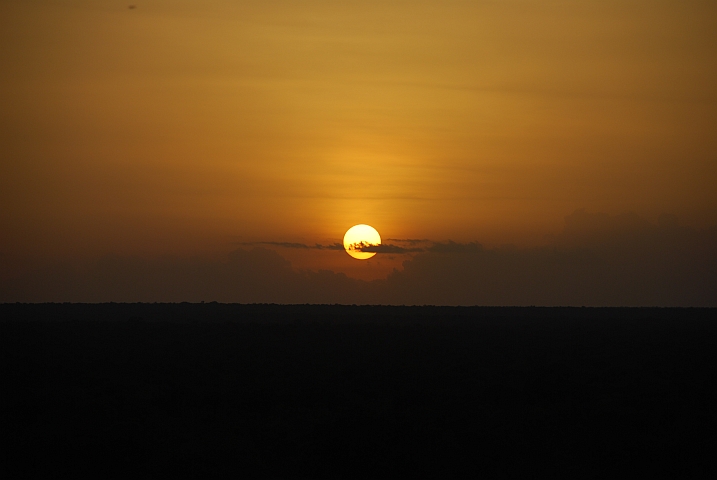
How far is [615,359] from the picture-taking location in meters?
35.7

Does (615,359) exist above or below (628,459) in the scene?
above

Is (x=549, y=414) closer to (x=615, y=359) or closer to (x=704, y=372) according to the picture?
(x=704, y=372)

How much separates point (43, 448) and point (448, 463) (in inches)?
360

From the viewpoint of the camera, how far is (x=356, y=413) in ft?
67.7

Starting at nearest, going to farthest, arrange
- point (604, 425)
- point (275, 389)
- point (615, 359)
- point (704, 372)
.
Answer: point (604, 425) < point (275, 389) < point (704, 372) < point (615, 359)

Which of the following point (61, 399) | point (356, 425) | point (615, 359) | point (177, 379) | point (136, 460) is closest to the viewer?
point (136, 460)

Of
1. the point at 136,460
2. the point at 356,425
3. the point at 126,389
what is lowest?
the point at 136,460

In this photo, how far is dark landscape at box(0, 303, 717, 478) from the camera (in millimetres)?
16984

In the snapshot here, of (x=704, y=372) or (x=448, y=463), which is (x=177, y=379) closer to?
(x=448, y=463)

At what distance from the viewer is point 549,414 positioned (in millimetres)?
22000

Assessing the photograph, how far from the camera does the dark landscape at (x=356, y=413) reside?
17.0m

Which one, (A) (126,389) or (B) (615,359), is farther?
(B) (615,359)

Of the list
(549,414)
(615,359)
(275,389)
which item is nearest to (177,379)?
(275,389)

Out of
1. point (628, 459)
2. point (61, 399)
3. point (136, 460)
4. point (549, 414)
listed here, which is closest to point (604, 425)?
point (549, 414)
